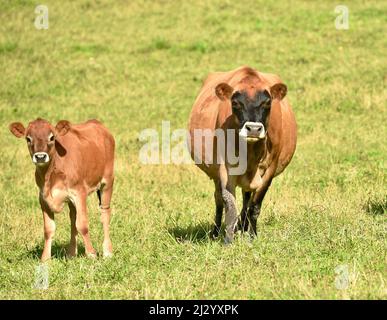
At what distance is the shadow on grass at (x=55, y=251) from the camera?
920 centimetres

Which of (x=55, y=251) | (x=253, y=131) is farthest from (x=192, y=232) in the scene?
(x=253, y=131)

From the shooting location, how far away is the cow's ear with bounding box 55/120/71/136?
8.95 m

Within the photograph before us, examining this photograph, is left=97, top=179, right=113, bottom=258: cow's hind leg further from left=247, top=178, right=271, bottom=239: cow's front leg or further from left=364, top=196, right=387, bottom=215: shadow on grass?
left=364, top=196, right=387, bottom=215: shadow on grass

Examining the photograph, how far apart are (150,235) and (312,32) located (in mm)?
15629

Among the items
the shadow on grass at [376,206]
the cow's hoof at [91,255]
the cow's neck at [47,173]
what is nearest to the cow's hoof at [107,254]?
the cow's hoof at [91,255]

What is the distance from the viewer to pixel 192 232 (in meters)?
9.85

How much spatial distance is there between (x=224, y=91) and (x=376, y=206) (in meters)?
2.85

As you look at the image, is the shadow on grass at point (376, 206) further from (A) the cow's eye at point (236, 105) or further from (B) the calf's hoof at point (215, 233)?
(A) the cow's eye at point (236, 105)

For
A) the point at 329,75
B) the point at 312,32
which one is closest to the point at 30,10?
the point at 312,32

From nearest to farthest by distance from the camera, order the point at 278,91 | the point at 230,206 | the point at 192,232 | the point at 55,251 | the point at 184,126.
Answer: the point at 278,91, the point at 230,206, the point at 55,251, the point at 192,232, the point at 184,126

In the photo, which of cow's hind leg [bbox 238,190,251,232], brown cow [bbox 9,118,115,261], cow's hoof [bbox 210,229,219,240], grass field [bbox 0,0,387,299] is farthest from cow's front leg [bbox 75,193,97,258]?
cow's hind leg [bbox 238,190,251,232]

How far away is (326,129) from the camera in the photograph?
16.3 metres

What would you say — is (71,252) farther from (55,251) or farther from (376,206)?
(376,206)
